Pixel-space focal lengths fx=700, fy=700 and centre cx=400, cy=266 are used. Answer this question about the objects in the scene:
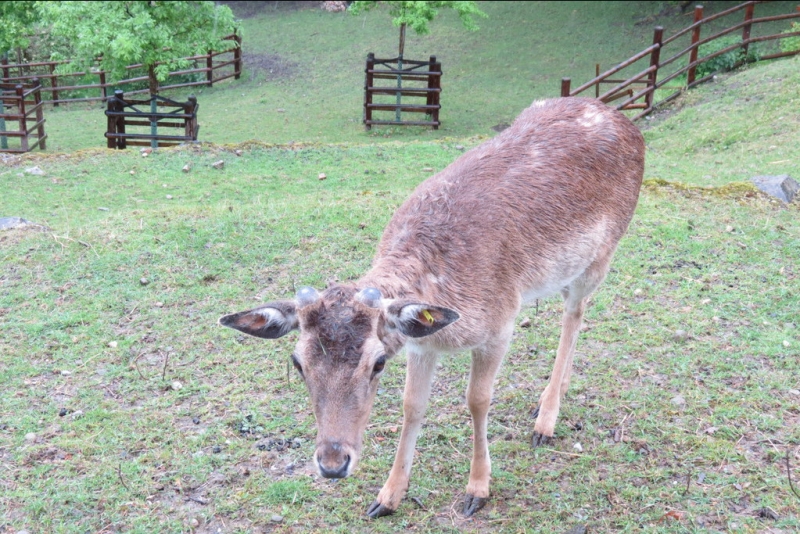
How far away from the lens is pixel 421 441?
5.17 metres

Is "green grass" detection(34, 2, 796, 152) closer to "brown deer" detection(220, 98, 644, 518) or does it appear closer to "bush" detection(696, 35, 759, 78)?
"bush" detection(696, 35, 759, 78)

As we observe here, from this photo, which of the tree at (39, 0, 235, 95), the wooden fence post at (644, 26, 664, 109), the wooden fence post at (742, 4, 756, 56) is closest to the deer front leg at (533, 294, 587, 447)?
the wooden fence post at (644, 26, 664, 109)

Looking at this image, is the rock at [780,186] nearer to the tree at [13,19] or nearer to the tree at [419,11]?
the tree at [419,11]

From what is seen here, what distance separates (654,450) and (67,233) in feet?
21.7

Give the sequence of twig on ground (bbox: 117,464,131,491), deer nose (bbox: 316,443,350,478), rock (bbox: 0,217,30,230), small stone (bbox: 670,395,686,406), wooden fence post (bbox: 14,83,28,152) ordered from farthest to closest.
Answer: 1. wooden fence post (bbox: 14,83,28,152)
2. rock (bbox: 0,217,30,230)
3. small stone (bbox: 670,395,686,406)
4. twig on ground (bbox: 117,464,131,491)
5. deer nose (bbox: 316,443,350,478)

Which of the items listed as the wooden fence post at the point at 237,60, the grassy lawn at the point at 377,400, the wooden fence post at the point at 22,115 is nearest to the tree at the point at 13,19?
the wooden fence post at the point at 22,115

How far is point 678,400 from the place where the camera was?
5.41 m

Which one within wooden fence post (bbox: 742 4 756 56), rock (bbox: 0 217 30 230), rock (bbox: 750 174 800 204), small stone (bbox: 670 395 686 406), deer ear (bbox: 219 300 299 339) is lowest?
small stone (bbox: 670 395 686 406)

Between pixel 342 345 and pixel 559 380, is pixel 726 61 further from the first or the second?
pixel 342 345

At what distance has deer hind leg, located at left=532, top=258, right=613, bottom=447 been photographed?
17.0 ft

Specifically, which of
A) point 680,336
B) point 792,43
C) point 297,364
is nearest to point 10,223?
point 297,364

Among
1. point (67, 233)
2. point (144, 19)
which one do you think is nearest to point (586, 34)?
point (144, 19)

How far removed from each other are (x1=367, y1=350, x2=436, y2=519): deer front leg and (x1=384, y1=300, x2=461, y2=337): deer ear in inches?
35.6

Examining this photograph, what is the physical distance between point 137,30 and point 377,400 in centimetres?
1417
